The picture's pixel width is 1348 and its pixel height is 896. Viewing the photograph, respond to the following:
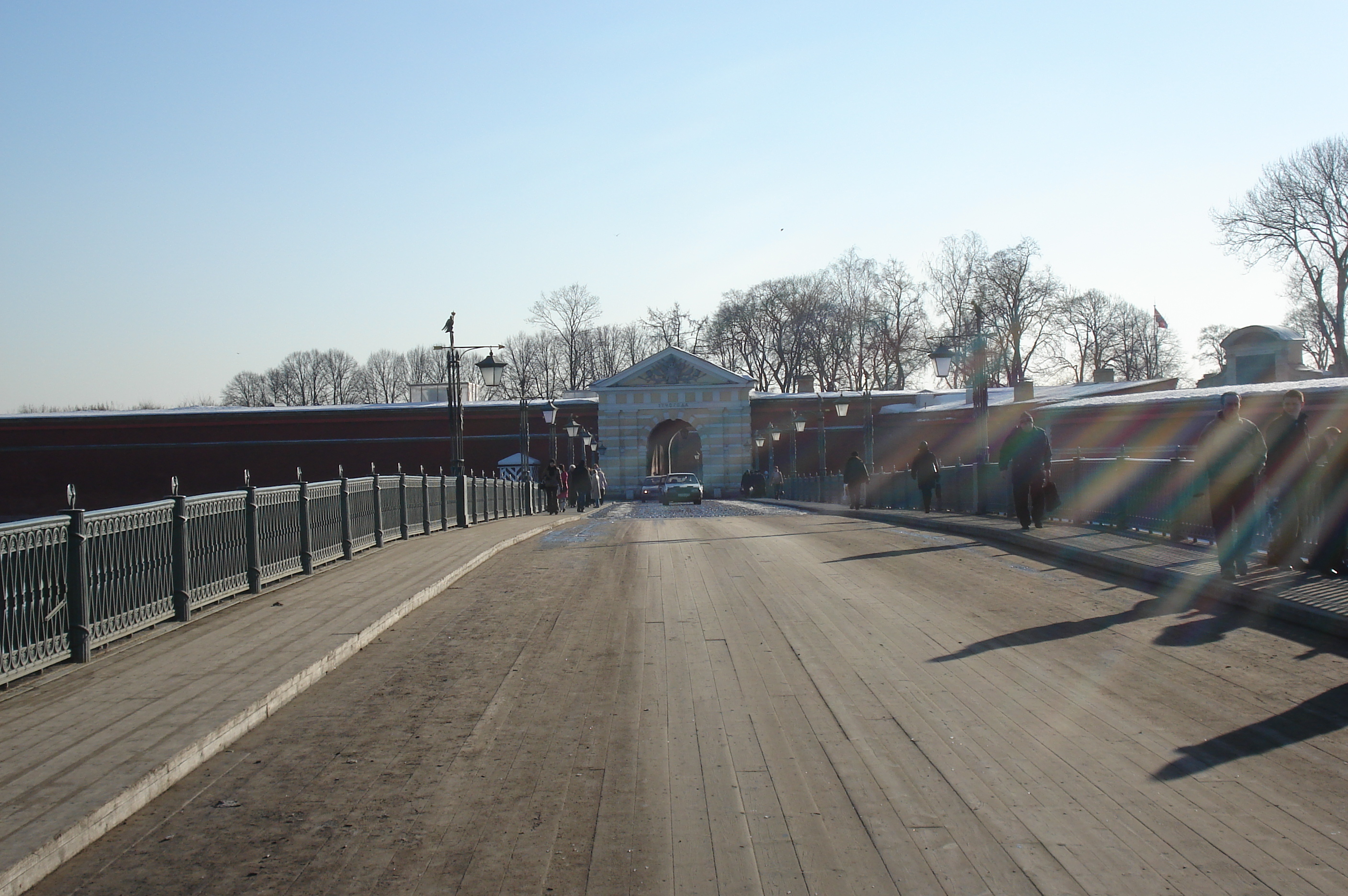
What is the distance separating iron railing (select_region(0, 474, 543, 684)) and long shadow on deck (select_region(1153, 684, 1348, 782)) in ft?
22.8

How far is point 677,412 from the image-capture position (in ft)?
229

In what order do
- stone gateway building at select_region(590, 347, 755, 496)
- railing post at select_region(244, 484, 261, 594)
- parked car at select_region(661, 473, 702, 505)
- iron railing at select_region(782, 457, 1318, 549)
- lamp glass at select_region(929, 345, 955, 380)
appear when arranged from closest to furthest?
1. railing post at select_region(244, 484, 261, 594)
2. iron railing at select_region(782, 457, 1318, 549)
3. lamp glass at select_region(929, 345, 955, 380)
4. parked car at select_region(661, 473, 702, 505)
5. stone gateway building at select_region(590, 347, 755, 496)

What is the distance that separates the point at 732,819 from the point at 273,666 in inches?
169

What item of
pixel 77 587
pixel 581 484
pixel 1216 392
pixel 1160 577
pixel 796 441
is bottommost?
pixel 1160 577

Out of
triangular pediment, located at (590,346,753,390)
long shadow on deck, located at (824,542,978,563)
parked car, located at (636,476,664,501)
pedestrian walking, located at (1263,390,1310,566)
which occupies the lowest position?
parked car, located at (636,476,664,501)

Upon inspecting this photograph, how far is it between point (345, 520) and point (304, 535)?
1.93 metres

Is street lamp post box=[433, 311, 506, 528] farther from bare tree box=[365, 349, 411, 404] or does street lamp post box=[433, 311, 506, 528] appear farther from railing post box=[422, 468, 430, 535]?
bare tree box=[365, 349, 411, 404]

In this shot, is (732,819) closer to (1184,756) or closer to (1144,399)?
(1184,756)

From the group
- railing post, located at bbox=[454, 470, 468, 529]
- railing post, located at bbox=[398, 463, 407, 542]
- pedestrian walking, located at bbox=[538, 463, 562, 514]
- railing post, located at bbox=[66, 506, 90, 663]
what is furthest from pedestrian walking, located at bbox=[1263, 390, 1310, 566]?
pedestrian walking, located at bbox=[538, 463, 562, 514]

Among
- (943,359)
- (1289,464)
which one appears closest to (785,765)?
(1289,464)

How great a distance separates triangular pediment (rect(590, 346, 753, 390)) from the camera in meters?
69.2

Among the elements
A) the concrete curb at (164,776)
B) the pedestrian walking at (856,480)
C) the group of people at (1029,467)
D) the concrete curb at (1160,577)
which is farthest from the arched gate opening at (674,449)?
the concrete curb at (164,776)

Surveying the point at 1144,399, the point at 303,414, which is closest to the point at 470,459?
the point at 303,414

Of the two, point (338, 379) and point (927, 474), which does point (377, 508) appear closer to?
point (927, 474)
